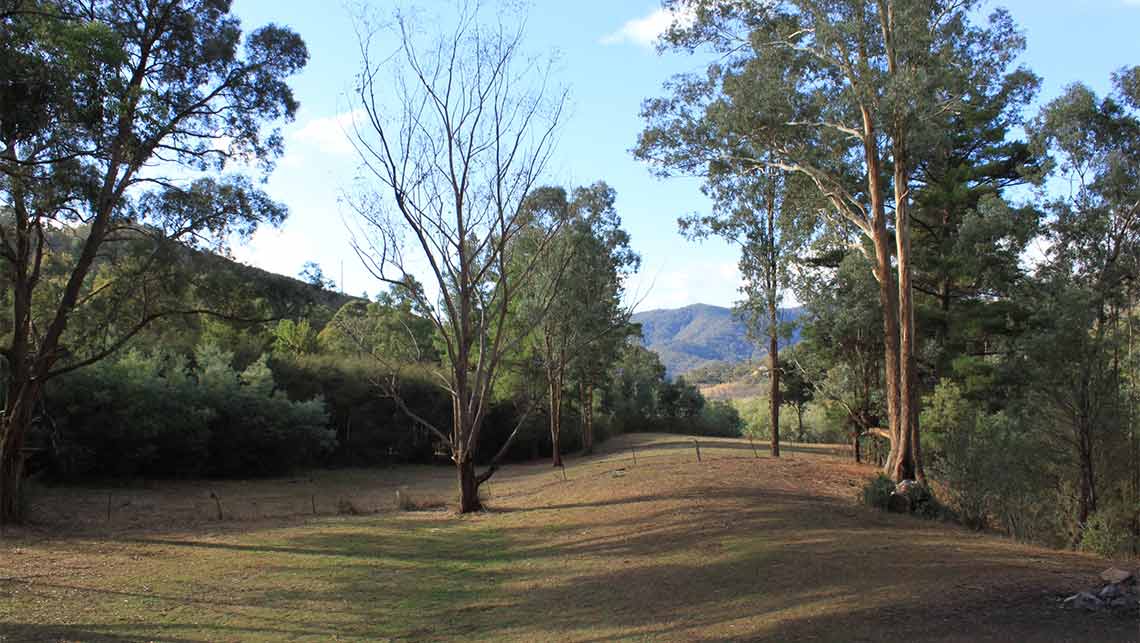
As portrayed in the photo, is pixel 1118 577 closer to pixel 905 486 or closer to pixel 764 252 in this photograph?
pixel 905 486

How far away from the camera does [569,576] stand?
384 inches

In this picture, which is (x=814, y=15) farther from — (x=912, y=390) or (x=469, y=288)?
(x=469, y=288)

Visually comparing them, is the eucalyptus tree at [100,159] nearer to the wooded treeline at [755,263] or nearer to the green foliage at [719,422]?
the wooded treeline at [755,263]

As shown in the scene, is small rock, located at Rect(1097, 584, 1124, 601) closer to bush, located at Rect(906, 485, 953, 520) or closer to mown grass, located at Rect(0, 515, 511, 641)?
mown grass, located at Rect(0, 515, 511, 641)

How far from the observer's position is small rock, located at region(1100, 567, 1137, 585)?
6.70m

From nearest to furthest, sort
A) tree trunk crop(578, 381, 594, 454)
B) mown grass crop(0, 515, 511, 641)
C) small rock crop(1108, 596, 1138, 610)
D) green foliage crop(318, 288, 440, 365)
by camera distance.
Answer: small rock crop(1108, 596, 1138, 610), mown grass crop(0, 515, 511, 641), green foliage crop(318, 288, 440, 365), tree trunk crop(578, 381, 594, 454)

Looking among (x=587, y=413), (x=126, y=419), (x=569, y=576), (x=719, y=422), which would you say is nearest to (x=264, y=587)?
(x=569, y=576)

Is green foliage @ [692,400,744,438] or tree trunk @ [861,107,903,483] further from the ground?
tree trunk @ [861,107,903,483]

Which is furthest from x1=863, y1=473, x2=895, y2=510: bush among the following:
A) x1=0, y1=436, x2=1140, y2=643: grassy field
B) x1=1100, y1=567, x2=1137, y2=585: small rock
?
x1=1100, y1=567, x2=1137, y2=585: small rock

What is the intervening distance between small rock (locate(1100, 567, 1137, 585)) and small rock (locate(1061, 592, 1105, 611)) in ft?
1.04

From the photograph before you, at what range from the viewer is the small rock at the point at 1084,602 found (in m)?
6.51

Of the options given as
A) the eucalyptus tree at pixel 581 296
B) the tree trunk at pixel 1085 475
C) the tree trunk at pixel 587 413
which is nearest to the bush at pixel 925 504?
the tree trunk at pixel 1085 475

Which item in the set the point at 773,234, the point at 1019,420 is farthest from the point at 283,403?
the point at 1019,420

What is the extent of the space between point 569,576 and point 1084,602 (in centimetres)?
551
